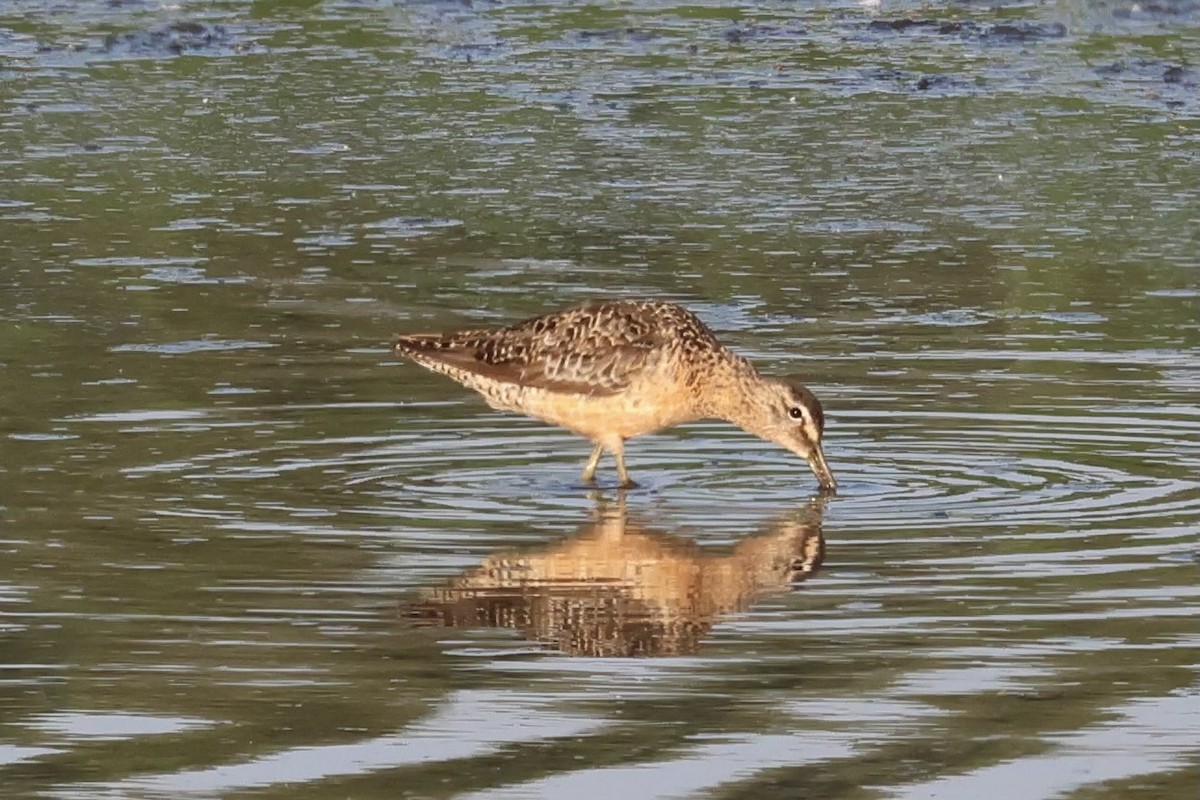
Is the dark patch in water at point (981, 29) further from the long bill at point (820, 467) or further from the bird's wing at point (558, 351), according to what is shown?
the long bill at point (820, 467)

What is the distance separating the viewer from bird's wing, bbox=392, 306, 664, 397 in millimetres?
9609

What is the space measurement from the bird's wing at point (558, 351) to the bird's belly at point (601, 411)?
0.03 m

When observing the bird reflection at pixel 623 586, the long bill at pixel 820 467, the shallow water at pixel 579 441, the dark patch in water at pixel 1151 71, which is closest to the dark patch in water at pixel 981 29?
the shallow water at pixel 579 441

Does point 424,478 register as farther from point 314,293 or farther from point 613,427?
point 314,293

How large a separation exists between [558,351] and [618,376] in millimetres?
237

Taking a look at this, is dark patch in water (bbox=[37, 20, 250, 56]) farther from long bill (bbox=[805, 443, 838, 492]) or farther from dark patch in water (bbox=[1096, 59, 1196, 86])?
long bill (bbox=[805, 443, 838, 492])

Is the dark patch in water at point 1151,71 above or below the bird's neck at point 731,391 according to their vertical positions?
above

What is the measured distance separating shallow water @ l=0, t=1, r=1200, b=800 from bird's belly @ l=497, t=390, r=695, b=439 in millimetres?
201

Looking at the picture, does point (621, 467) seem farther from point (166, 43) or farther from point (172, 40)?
point (172, 40)

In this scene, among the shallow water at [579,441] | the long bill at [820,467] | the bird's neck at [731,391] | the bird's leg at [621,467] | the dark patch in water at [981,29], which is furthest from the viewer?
the dark patch in water at [981,29]

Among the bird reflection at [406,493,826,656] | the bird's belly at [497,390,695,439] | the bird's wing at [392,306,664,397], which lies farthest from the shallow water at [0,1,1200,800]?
the bird's wing at [392,306,664,397]

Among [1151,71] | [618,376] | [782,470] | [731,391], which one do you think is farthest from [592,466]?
[1151,71]

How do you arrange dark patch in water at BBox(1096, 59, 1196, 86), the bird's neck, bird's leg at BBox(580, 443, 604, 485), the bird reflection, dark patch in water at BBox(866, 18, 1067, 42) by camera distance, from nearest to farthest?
the bird reflection, bird's leg at BBox(580, 443, 604, 485), the bird's neck, dark patch in water at BBox(1096, 59, 1196, 86), dark patch in water at BBox(866, 18, 1067, 42)

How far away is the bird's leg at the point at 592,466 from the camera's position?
9586 mm
